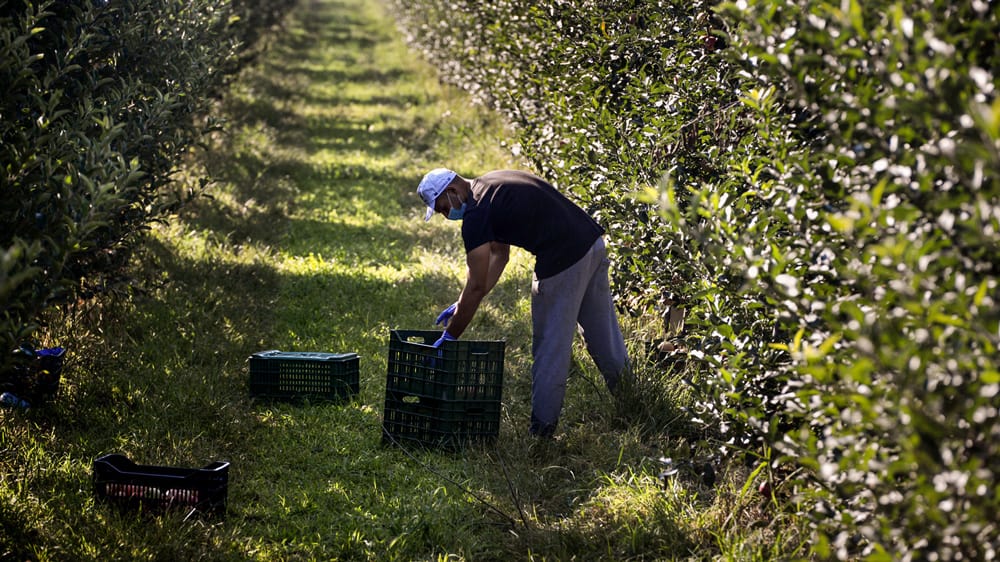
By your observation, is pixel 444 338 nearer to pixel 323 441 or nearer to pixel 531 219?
pixel 531 219

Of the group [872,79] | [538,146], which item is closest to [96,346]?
[538,146]

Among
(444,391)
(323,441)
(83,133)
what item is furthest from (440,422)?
(83,133)

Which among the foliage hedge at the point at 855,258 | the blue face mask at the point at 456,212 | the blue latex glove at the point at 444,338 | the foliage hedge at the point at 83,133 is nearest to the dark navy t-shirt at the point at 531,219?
the blue face mask at the point at 456,212

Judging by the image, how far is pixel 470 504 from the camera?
446cm

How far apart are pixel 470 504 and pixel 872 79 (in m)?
2.75

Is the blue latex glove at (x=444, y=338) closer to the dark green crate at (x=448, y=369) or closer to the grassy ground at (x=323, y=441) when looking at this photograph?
the dark green crate at (x=448, y=369)

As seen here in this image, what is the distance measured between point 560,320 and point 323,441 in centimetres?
158

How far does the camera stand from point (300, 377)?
225 inches

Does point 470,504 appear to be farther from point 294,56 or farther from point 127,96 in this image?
point 294,56

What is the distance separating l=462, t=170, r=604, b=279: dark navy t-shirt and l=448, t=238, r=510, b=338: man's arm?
7 cm

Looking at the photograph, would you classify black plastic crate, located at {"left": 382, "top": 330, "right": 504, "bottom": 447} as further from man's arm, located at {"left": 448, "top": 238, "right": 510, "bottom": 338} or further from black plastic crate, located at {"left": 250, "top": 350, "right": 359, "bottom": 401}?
black plastic crate, located at {"left": 250, "top": 350, "right": 359, "bottom": 401}

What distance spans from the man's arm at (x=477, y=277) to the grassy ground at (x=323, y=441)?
749mm

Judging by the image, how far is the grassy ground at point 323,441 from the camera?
Result: 405 cm

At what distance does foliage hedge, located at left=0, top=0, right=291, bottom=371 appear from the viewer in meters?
3.91
